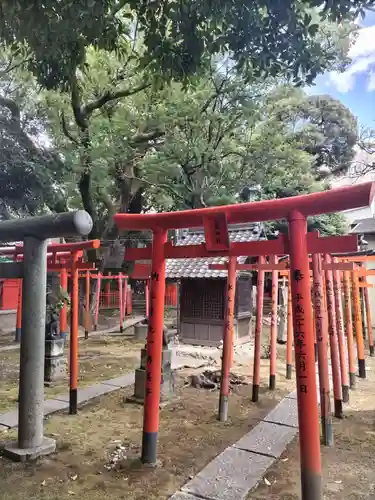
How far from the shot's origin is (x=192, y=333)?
14742 mm

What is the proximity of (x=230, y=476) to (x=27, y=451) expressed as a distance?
231 cm

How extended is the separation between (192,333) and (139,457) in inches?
392

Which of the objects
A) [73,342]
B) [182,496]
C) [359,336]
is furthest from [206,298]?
[182,496]

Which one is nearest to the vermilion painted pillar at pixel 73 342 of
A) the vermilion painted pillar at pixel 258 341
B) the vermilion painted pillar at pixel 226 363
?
the vermilion painted pillar at pixel 226 363

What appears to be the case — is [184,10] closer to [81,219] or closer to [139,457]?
[81,219]

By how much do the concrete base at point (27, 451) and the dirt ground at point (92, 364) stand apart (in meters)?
2.19

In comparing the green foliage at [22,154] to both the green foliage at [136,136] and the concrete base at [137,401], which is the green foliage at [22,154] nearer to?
the green foliage at [136,136]

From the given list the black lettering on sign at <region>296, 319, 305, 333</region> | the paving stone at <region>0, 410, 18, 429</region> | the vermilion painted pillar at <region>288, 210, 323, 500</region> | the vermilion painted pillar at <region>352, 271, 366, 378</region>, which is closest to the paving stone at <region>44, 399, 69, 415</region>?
the paving stone at <region>0, 410, 18, 429</region>

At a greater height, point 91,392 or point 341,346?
point 341,346

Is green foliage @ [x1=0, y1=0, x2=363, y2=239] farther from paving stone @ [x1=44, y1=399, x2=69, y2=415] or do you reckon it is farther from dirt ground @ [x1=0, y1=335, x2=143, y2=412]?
paving stone @ [x1=44, y1=399, x2=69, y2=415]

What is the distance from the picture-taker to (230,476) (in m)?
4.41

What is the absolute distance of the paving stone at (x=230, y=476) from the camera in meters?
4.03

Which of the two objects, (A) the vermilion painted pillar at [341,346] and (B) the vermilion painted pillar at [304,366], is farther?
(A) the vermilion painted pillar at [341,346]

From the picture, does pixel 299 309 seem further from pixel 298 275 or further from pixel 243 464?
pixel 243 464
